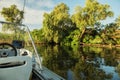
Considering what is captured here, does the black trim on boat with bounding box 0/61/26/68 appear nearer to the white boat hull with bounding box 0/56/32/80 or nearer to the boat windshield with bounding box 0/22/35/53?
the white boat hull with bounding box 0/56/32/80

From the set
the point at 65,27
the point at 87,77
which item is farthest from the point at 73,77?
the point at 65,27

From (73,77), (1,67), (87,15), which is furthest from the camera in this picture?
(87,15)

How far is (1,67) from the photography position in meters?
4.38

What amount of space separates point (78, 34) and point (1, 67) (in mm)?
49043

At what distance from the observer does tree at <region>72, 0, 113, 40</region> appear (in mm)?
49250

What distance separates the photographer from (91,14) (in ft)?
163

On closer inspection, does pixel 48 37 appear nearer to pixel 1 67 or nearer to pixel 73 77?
pixel 73 77

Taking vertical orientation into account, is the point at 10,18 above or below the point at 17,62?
above

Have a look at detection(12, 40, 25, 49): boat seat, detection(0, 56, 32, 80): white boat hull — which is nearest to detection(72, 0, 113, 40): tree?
detection(12, 40, 25, 49): boat seat

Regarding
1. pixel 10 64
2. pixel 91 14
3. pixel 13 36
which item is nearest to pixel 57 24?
pixel 91 14

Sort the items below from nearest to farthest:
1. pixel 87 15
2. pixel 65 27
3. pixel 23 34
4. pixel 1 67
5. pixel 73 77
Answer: pixel 1 67 < pixel 23 34 < pixel 73 77 < pixel 87 15 < pixel 65 27

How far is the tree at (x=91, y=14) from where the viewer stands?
49.2 m

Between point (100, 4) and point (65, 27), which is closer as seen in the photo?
point (100, 4)

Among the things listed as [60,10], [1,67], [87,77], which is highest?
[60,10]
